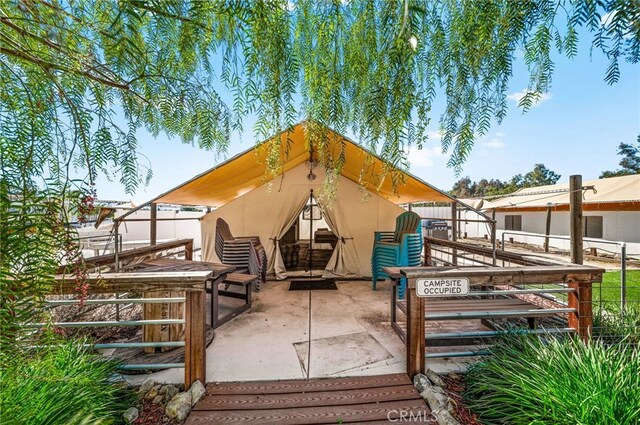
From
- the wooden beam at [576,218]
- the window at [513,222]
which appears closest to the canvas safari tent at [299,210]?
the wooden beam at [576,218]

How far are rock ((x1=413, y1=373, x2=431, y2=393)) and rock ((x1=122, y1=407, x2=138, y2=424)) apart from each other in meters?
2.00

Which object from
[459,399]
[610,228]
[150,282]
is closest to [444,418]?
Result: [459,399]

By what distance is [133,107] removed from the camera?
1.64 meters

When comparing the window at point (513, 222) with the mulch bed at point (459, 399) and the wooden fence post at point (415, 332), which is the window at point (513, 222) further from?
the wooden fence post at point (415, 332)

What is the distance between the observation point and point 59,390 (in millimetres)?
1509

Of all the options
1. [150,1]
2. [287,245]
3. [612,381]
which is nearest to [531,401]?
[612,381]

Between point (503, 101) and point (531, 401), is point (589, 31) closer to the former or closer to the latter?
point (503, 101)

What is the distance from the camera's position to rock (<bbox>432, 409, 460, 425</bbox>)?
5.58 ft

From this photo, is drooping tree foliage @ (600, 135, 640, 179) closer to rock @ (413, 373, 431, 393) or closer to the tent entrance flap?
the tent entrance flap

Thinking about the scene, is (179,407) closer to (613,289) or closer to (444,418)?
(444,418)

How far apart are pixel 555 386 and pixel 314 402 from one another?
1519 millimetres

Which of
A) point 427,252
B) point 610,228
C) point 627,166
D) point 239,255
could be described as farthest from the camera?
point 627,166

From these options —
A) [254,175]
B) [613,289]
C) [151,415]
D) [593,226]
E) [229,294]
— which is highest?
[254,175]

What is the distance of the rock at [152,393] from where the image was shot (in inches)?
77.5
